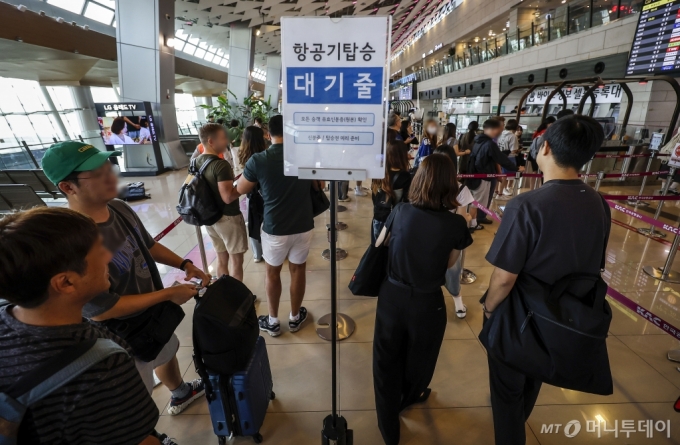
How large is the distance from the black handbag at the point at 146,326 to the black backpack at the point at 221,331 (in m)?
0.17

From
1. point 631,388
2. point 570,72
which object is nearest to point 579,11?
point 570,72

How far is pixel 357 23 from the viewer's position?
3.82 ft

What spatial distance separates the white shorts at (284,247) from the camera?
2719 mm

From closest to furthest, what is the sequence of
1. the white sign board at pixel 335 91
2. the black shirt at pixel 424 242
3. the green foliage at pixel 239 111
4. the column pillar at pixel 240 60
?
the white sign board at pixel 335 91 < the black shirt at pixel 424 242 < the green foliage at pixel 239 111 < the column pillar at pixel 240 60

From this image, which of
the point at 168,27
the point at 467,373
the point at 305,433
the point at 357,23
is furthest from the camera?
the point at 168,27

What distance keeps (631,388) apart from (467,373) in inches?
45.8

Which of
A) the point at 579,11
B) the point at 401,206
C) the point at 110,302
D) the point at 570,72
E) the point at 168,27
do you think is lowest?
the point at 110,302

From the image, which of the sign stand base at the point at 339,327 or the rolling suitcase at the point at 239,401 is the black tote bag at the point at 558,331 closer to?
the rolling suitcase at the point at 239,401

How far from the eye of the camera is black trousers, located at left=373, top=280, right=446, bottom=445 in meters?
1.83

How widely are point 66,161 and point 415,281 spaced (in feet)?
5.81

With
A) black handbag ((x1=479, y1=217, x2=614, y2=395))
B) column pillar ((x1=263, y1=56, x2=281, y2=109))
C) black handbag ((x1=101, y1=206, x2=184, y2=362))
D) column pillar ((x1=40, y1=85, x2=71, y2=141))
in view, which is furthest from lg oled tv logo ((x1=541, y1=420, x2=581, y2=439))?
column pillar ((x1=263, y1=56, x2=281, y2=109))

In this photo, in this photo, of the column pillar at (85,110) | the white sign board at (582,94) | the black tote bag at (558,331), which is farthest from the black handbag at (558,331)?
the column pillar at (85,110)

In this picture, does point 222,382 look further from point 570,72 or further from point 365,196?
point 570,72

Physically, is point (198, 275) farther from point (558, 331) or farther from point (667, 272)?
point (667, 272)
